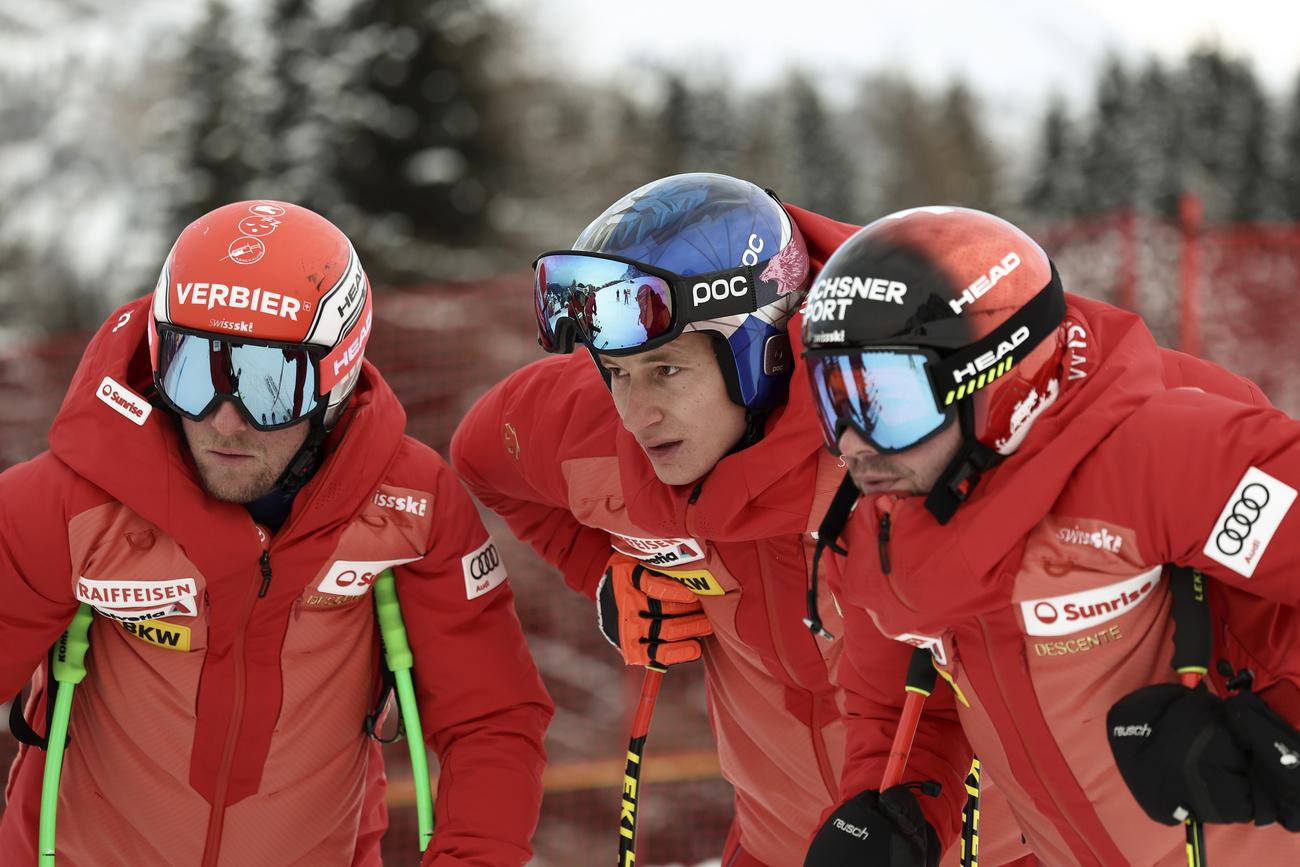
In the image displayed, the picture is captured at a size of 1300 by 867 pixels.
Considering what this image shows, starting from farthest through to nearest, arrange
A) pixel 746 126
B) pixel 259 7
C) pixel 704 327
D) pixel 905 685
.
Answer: pixel 746 126
pixel 259 7
pixel 704 327
pixel 905 685

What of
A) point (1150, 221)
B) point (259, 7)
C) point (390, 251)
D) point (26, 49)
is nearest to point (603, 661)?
point (1150, 221)

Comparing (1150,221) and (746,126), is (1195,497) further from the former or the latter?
(746,126)

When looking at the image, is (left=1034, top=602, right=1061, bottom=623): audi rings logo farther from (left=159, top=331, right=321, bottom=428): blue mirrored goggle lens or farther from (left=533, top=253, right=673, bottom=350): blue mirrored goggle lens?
(left=159, top=331, right=321, bottom=428): blue mirrored goggle lens

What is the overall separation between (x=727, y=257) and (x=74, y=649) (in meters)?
→ 1.87

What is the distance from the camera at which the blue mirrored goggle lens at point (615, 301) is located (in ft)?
11.1

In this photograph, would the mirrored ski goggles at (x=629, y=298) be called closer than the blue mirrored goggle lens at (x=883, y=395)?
No

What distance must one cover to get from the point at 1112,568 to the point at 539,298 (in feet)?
5.18

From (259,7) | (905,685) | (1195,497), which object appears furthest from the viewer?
(259,7)

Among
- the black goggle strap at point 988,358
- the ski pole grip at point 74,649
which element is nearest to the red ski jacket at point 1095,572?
the black goggle strap at point 988,358

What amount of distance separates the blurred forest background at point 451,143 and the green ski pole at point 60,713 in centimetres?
1951

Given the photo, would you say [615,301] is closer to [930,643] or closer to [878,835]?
[930,643]

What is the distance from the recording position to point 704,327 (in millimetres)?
3457

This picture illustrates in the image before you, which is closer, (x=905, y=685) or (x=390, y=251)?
(x=905, y=685)

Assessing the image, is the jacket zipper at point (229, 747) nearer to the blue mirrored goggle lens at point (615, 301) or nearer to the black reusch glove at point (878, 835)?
the blue mirrored goggle lens at point (615, 301)
